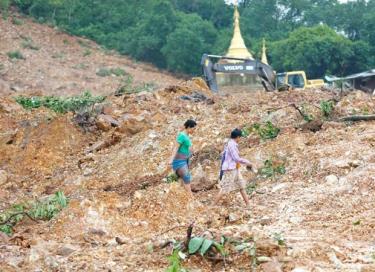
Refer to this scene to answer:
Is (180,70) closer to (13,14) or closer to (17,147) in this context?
(13,14)

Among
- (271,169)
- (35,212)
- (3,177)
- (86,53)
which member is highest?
(35,212)

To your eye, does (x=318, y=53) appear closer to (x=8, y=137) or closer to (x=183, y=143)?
(x=8, y=137)

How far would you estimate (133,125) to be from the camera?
45.3ft

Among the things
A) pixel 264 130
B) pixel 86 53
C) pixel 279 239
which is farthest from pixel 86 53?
pixel 279 239

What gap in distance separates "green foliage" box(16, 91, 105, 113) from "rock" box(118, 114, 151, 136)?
1.43 metres

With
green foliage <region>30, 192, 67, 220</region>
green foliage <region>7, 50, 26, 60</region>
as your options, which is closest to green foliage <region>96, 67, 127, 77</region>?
green foliage <region>7, 50, 26, 60</region>

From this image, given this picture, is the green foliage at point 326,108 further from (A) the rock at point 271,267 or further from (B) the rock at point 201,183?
(A) the rock at point 271,267

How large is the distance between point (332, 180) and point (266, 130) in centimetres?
315

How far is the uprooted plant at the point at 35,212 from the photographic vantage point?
329 inches

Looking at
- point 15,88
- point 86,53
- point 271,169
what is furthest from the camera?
point 86,53

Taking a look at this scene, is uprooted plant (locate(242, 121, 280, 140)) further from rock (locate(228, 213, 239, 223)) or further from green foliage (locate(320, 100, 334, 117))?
rock (locate(228, 213, 239, 223))

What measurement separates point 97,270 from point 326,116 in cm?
740

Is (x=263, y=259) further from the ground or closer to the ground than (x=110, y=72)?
further from the ground

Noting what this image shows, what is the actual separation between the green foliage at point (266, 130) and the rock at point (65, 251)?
579 centimetres
